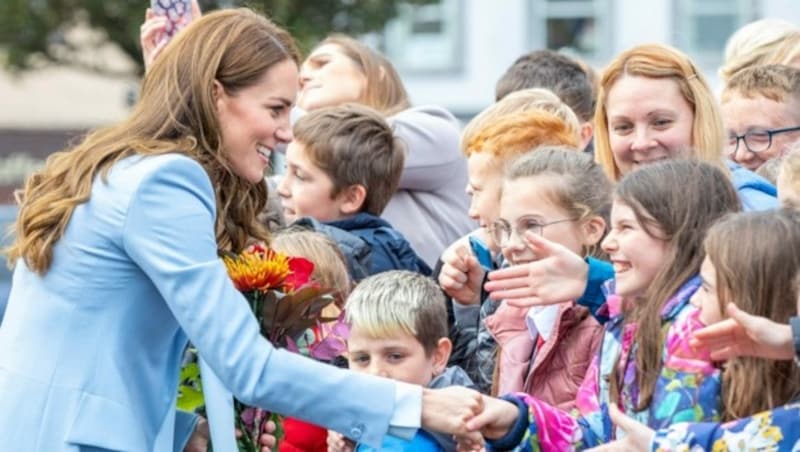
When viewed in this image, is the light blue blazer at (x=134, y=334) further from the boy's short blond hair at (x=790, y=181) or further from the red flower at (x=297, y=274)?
the boy's short blond hair at (x=790, y=181)

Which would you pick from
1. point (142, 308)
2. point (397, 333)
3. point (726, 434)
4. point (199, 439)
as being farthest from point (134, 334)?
point (726, 434)

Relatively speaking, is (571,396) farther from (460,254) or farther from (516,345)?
(460,254)

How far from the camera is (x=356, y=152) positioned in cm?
674

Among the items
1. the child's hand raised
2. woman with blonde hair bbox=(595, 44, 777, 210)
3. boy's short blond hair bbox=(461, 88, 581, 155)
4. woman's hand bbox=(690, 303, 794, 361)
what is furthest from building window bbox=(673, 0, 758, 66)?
woman's hand bbox=(690, 303, 794, 361)

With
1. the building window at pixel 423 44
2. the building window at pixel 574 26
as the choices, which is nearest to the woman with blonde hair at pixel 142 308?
the building window at pixel 574 26

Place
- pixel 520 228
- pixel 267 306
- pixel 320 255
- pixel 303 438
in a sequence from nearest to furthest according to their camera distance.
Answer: pixel 267 306
pixel 520 228
pixel 303 438
pixel 320 255

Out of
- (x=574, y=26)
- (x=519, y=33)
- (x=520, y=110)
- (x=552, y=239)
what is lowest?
(x=519, y=33)

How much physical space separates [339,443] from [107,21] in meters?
22.6

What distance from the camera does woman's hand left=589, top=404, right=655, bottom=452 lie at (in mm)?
4341

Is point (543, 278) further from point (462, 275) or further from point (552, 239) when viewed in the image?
point (462, 275)

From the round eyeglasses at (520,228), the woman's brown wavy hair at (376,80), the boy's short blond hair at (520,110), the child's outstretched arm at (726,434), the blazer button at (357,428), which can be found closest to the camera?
the child's outstretched arm at (726,434)

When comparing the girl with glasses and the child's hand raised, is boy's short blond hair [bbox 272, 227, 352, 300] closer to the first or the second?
the girl with glasses

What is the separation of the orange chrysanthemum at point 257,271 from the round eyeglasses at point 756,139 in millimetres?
1739

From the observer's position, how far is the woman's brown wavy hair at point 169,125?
15.7 feet
